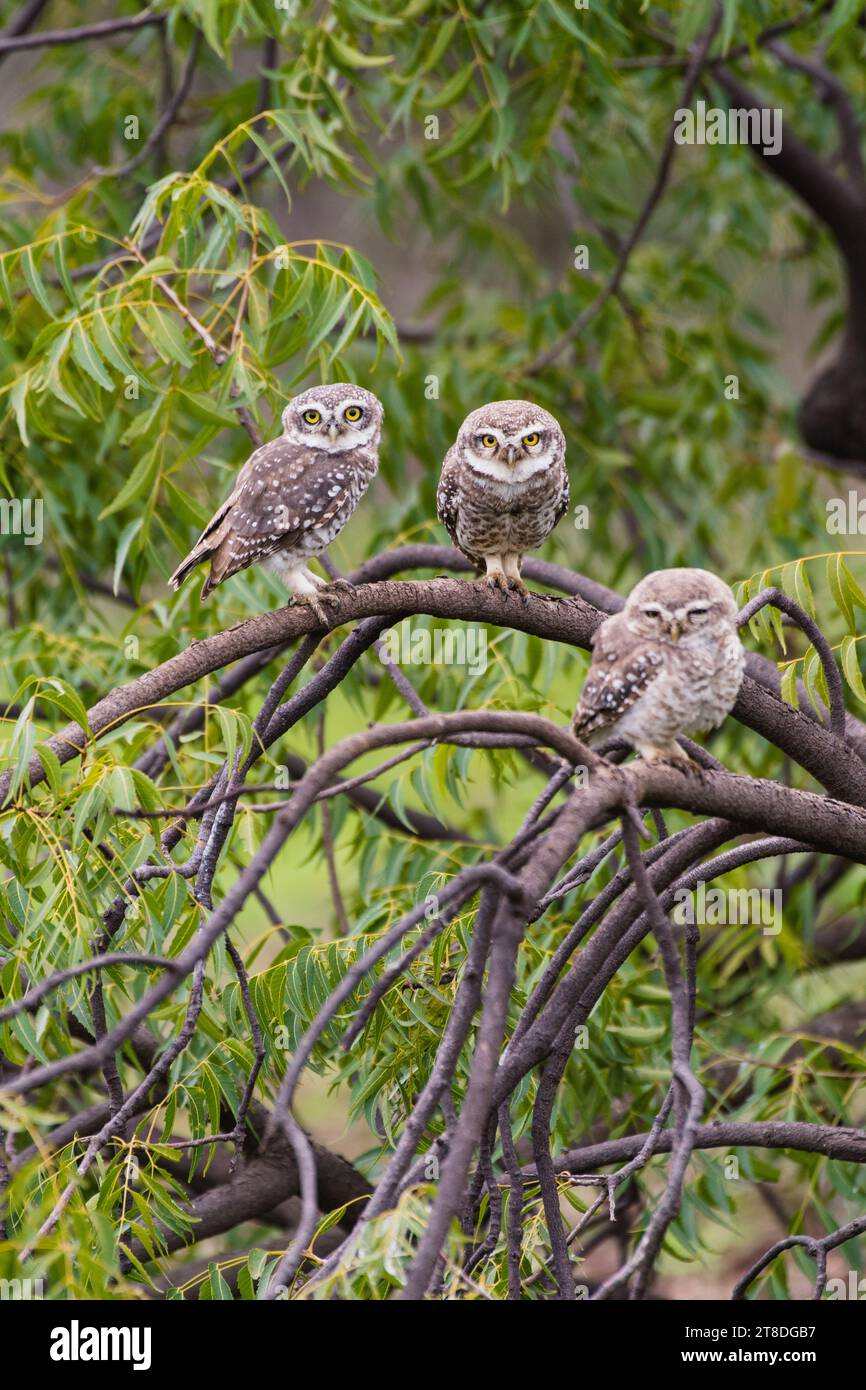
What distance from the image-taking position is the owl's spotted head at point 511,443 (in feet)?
11.8

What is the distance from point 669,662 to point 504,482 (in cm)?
105

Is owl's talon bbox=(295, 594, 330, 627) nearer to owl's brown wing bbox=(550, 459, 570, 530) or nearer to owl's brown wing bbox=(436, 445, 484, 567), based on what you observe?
owl's brown wing bbox=(436, 445, 484, 567)

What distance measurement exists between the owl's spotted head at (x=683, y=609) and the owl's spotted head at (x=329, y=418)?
1.15 m

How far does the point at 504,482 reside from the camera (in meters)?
3.63

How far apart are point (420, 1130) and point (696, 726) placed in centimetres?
105

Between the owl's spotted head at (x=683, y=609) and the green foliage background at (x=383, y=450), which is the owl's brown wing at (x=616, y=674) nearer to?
the owl's spotted head at (x=683, y=609)

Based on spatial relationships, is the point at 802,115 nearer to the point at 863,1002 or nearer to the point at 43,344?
the point at 863,1002

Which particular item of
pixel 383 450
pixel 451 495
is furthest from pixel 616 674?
pixel 383 450

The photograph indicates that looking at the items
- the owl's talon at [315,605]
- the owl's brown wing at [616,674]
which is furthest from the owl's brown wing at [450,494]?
the owl's brown wing at [616,674]

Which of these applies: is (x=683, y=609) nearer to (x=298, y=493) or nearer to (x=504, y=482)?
(x=504, y=482)

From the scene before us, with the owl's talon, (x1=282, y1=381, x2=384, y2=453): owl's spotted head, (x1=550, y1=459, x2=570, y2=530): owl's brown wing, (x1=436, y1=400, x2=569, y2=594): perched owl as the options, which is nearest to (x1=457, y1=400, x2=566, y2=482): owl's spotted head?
(x1=436, y1=400, x2=569, y2=594): perched owl

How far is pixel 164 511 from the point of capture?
5.11 m
